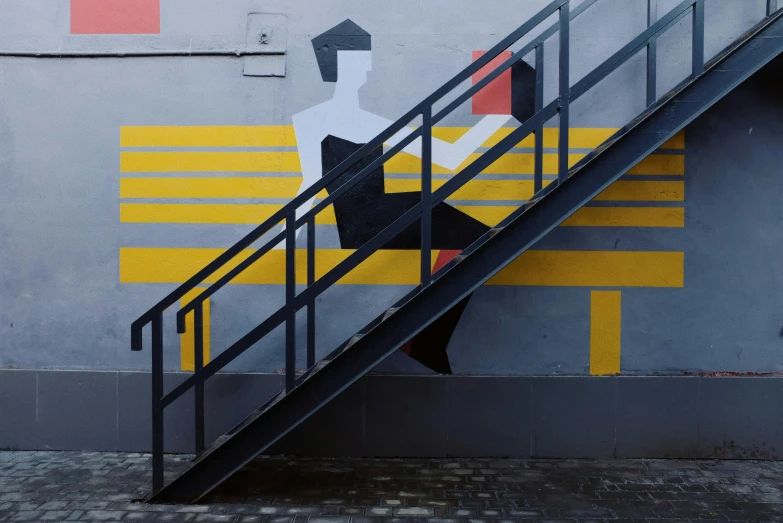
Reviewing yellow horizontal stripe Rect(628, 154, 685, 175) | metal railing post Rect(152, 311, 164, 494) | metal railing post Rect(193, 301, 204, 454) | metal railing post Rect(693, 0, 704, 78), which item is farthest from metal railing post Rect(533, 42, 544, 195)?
metal railing post Rect(152, 311, 164, 494)

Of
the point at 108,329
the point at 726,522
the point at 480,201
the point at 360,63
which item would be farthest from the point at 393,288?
the point at 726,522

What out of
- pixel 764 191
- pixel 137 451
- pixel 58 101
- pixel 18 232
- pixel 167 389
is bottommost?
pixel 137 451

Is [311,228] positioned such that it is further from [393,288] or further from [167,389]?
[167,389]

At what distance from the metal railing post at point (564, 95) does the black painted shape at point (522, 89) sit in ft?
3.11

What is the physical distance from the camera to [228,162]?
18.1 ft

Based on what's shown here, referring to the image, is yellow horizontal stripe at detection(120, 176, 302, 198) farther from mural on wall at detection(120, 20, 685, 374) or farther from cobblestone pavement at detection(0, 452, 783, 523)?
cobblestone pavement at detection(0, 452, 783, 523)

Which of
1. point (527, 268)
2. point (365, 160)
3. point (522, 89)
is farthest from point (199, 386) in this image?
point (522, 89)

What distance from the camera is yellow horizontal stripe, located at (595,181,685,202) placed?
5418 mm

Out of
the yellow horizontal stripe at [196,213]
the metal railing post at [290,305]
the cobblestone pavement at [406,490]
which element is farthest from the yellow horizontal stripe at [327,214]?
the cobblestone pavement at [406,490]

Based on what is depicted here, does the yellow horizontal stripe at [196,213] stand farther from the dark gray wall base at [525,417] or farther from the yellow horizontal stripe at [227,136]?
the dark gray wall base at [525,417]

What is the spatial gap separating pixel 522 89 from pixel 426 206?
1.85 metres

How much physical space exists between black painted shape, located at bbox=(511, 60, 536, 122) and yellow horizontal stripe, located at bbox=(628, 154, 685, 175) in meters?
1.07

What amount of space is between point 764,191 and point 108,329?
5.95 meters

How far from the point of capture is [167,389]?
550 centimetres
